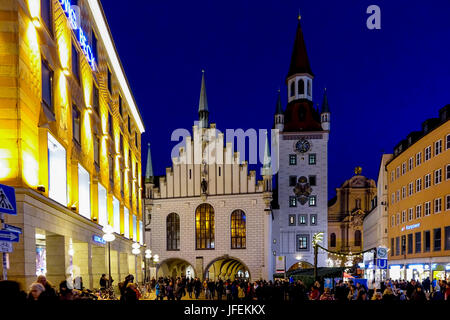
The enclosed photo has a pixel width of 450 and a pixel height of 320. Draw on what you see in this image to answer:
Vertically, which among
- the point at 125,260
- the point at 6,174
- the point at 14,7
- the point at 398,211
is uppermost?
the point at 14,7

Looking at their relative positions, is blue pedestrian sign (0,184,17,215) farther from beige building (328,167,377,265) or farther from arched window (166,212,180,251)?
beige building (328,167,377,265)

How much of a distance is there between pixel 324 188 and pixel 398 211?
17.5 metres

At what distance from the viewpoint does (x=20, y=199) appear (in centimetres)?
1157

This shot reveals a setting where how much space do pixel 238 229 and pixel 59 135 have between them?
36.1 meters

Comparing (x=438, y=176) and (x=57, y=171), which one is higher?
(x=57, y=171)

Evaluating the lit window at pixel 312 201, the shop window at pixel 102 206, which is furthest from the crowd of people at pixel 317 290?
the lit window at pixel 312 201

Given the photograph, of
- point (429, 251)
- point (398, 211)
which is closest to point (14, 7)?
point (429, 251)

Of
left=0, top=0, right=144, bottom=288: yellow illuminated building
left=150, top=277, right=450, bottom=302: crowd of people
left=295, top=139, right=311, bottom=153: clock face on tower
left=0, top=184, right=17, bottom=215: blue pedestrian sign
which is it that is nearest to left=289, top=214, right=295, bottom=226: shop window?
left=295, top=139, right=311, bottom=153: clock face on tower

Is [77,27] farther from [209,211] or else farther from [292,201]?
[292,201]

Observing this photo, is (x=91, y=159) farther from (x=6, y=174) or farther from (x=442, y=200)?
(x=442, y=200)

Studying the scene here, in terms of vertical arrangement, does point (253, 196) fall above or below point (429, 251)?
above

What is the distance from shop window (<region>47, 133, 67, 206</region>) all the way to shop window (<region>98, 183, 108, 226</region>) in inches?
248

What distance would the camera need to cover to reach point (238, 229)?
49.5 meters

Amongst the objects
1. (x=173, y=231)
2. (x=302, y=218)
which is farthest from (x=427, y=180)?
(x=173, y=231)
